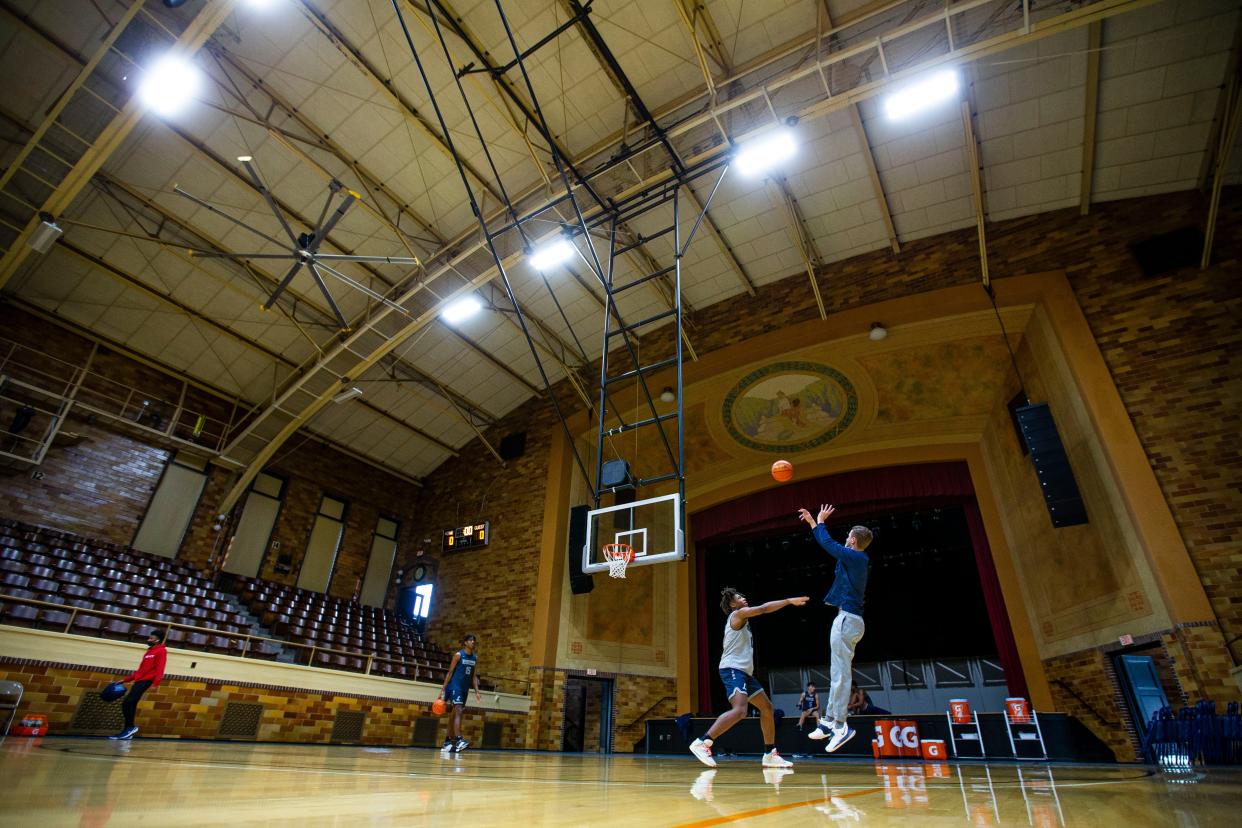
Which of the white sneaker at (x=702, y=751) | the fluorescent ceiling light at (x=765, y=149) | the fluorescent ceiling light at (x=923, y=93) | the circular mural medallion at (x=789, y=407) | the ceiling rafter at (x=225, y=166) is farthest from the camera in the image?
the circular mural medallion at (x=789, y=407)

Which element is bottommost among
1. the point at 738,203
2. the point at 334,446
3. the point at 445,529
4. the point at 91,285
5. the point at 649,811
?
the point at 649,811

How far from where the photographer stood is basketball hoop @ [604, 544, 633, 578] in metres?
6.34

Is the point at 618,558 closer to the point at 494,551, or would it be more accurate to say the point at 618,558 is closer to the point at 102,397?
the point at 494,551

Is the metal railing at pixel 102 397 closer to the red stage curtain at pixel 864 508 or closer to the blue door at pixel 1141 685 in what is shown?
the red stage curtain at pixel 864 508

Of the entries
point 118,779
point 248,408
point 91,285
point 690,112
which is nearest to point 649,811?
point 118,779

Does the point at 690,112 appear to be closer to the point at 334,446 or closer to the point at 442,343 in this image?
the point at 442,343

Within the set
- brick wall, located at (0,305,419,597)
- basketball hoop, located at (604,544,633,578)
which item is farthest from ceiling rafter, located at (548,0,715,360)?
brick wall, located at (0,305,419,597)

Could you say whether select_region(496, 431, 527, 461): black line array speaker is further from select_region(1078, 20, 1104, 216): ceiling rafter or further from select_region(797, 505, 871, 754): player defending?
select_region(1078, 20, 1104, 216): ceiling rafter

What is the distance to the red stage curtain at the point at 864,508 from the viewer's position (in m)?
11.0

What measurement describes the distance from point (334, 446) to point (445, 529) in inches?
153

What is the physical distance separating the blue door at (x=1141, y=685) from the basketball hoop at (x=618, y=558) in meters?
7.60

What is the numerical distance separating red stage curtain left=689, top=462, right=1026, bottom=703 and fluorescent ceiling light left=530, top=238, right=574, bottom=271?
7201 mm

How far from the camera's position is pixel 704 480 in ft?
46.1

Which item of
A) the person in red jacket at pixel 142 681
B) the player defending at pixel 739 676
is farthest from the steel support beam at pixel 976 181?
the person in red jacket at pixel 142 681
